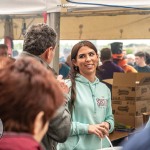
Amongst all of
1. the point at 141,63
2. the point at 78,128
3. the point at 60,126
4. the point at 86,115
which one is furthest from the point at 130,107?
the point at 141,63

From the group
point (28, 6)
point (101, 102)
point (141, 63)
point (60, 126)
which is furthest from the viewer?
point (141, 63)

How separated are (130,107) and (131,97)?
0.10 meters

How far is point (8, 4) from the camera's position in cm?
311

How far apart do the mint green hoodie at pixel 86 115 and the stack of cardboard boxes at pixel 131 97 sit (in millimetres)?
938

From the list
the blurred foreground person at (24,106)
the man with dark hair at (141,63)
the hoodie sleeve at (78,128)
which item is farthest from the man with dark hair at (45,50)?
the man with dark hair at (141,63)

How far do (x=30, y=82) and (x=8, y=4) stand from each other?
1.96 meters

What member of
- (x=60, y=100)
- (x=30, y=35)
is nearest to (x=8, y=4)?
(x=30, y=35)

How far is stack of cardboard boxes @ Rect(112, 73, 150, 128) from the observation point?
3586 mm

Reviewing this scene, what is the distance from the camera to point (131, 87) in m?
3.61

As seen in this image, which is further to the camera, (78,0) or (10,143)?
(78,0)

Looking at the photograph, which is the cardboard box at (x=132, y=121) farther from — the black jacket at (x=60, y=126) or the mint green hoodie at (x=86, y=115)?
the black jacket at (x=60, y=126)

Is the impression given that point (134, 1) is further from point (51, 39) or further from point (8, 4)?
point (8, 4)

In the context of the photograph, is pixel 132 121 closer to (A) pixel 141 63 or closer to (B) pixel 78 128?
(B) pixel 78 128

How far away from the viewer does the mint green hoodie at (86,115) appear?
8.29ft
